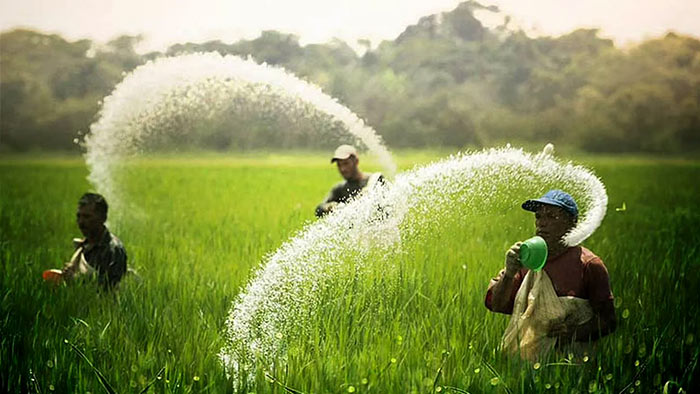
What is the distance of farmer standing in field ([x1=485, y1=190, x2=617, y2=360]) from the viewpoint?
88.7 inches

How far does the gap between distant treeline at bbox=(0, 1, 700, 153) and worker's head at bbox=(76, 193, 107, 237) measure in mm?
1688

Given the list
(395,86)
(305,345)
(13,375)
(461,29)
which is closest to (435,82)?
(395,86)

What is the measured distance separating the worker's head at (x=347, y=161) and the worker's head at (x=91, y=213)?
1141 mm

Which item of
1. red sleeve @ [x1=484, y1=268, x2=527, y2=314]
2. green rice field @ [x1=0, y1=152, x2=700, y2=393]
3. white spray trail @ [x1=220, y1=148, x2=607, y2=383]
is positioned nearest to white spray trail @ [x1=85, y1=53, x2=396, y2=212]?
green rice field @ [x1=0, y1=152, x2=700, y2=393]

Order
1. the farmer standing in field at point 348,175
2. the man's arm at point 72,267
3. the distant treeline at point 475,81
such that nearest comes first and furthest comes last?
the man's arm at point 72,267 < the farmer standing in field at point 348,175 < the distant treeline at point 475,81

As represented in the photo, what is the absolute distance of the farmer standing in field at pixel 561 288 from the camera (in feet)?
7.39

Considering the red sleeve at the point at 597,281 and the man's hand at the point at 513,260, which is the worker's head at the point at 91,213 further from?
the red sleeve at the point at 597,281

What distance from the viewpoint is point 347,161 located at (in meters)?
3.75

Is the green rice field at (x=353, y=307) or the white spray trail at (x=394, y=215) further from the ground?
the white spray trail at (x=394, y=215)

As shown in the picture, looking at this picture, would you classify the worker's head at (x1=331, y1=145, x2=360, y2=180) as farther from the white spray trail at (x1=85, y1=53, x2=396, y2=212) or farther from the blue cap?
the blue cap

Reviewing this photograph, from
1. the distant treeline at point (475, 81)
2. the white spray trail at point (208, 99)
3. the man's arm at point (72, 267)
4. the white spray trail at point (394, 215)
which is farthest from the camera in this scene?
the distant treeline at point (475, 81)

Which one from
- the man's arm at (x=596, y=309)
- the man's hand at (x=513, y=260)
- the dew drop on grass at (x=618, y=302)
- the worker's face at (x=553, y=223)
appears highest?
the worker's face at (x=553, y=223)

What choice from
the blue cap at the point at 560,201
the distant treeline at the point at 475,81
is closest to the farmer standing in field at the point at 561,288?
the blue cap at the point at 560,201

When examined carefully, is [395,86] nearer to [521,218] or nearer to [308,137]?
[308,137]
